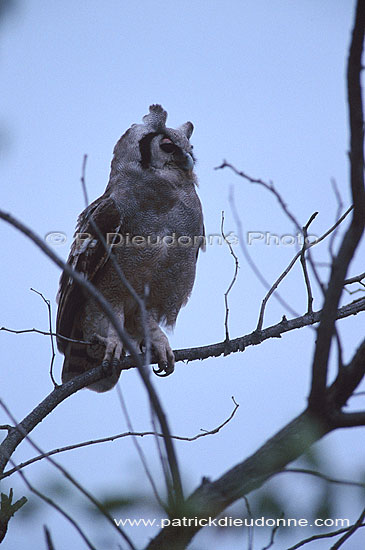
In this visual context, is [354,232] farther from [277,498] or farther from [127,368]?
[127,368]

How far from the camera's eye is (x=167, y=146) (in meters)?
4.47

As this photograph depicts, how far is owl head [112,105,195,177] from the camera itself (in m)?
4.44

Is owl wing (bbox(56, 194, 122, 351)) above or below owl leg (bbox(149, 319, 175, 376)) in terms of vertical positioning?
above

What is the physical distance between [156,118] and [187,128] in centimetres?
25

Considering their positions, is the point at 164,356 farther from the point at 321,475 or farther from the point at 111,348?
the point at 321,475

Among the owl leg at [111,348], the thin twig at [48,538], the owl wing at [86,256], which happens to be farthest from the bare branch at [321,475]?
the owl wing at [86,256]

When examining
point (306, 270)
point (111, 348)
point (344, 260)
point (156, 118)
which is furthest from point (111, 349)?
point (344, 260)

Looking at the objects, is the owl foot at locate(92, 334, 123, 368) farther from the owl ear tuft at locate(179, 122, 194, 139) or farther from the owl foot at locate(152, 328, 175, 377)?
the owl ear tuft at locate(179, 122, 194, 139)

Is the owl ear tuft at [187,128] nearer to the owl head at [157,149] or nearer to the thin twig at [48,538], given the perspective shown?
the owl head at [157,149]

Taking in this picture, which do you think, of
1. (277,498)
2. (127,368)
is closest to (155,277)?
(127,368)

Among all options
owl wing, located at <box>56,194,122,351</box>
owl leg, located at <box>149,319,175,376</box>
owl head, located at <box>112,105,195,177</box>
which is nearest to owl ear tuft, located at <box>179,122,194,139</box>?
owl head, located at <box>112,105,195,177</box>

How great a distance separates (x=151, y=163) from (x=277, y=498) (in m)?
3.12

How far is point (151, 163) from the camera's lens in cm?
445

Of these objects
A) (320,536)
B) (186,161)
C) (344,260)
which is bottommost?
(320,536)
